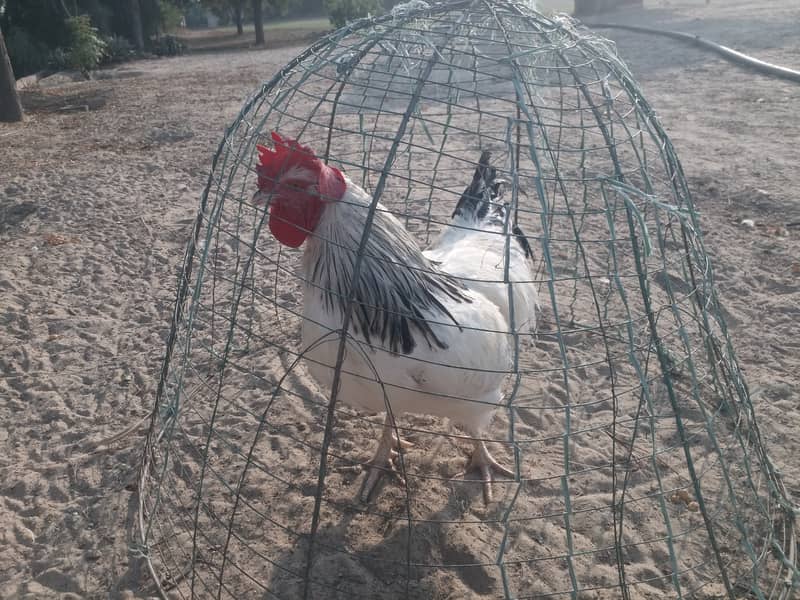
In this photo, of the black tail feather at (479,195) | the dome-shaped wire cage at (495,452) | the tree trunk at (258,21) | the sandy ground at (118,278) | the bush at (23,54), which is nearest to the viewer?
the dome-shaped wire cage at (495,452)

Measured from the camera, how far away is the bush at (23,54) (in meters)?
17.0

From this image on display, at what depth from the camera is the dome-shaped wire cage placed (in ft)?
7.48

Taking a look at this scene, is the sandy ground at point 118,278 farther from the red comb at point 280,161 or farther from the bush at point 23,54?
the bush at point 23,54

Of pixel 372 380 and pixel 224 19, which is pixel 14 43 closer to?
pixel 224 19

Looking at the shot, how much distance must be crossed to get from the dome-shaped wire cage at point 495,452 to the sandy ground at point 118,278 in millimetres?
251

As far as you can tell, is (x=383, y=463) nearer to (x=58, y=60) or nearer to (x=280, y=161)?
(x=280, y=161)

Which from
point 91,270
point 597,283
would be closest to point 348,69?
point 597,283

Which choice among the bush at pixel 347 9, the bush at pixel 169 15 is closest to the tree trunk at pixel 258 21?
the bush at pixel 347 9

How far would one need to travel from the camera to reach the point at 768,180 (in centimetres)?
659

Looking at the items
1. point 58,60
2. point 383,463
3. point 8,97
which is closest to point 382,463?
point 383,463

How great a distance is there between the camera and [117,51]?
1916 cm

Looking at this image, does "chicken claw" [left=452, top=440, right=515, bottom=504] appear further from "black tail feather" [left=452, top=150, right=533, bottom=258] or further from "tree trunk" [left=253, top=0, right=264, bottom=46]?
"tree trunk" [left=253, top=0, right=264, bottom=46]

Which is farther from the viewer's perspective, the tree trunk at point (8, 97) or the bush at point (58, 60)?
the bush at point (58, 60)

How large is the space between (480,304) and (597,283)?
245 centimetres
